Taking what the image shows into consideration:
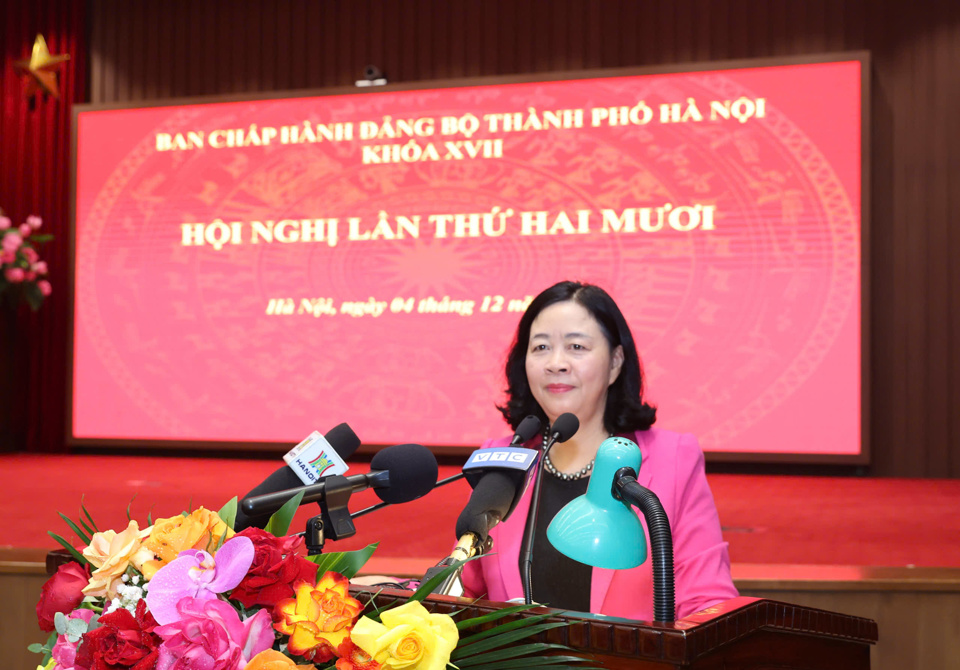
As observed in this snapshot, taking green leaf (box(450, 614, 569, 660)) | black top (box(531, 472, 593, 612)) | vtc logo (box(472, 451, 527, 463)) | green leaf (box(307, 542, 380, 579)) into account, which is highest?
vtc logo (box(472, 451, 527, 463))

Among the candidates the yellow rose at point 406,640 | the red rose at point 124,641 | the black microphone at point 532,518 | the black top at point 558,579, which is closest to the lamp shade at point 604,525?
the black microphone at point 532,518

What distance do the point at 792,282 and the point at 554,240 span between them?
136 centimetres

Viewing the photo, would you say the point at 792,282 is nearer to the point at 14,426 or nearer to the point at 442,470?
the point at 442,470

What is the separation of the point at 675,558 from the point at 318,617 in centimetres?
102

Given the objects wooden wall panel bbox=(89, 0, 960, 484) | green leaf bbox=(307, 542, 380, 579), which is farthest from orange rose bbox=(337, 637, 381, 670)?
wooden wall panel bbox=(89, 0, 960, 484)

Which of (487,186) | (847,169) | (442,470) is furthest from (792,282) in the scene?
(442,470)

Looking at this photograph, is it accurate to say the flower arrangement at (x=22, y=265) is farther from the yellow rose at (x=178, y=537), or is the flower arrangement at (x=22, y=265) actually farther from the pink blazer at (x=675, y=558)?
the yellow rose at (x=178, y=537)

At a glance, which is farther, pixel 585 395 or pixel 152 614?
pixel 585 395

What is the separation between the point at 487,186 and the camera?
5.47 meters

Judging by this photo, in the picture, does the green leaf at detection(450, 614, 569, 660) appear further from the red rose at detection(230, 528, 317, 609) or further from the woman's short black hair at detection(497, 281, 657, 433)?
the woman's short black hair at detection(497, 281, 657, 433)

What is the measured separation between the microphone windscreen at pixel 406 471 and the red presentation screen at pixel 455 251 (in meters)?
4.20

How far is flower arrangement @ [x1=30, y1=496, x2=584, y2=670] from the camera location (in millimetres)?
548

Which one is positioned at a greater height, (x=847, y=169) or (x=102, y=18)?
(x=102, y=18)

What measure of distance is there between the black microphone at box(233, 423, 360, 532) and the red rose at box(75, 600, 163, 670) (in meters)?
0.16
